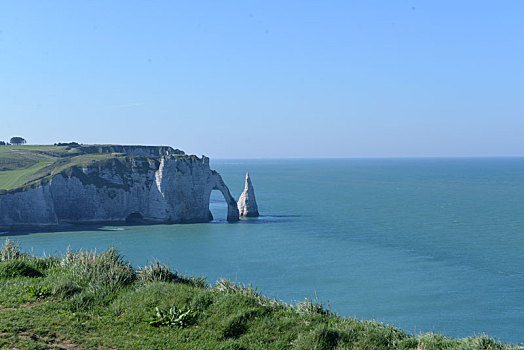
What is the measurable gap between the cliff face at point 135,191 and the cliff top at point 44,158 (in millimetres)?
2499

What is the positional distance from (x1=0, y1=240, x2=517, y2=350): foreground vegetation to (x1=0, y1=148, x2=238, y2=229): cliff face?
57942 mm

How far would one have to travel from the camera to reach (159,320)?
10305mm

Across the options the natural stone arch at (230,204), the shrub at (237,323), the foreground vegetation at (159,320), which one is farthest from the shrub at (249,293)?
the natural stone arch at (230,204)

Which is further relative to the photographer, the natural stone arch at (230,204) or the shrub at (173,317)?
the natural stone arch at (230,204)

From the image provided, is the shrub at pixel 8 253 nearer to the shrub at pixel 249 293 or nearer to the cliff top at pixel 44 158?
the shrub at pixel 249 293

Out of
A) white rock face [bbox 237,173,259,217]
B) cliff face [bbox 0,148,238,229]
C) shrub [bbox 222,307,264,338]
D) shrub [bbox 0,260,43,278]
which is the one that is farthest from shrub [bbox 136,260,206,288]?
white rock face [bbox 237,173,259,217]

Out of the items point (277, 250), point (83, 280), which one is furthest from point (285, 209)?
point (83, 280)

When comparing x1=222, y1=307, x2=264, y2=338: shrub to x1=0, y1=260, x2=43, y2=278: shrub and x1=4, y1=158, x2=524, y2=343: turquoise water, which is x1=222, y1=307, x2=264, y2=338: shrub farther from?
x1=4, y1=158, x2=524, y2=343: turquoise water

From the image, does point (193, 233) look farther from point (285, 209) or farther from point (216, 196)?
point (216, 196)

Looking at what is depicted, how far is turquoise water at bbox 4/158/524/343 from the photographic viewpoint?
3144 cm

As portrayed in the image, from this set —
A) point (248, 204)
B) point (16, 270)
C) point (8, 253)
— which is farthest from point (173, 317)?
point (248, 204)

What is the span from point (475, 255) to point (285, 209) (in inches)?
1659

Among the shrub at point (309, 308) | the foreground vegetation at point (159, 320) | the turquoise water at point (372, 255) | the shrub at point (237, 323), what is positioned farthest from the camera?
the turquoise water at point (372, 255)

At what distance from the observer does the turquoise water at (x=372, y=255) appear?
103 ft
